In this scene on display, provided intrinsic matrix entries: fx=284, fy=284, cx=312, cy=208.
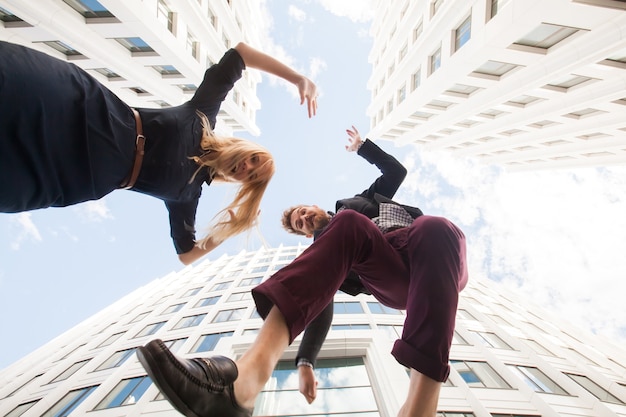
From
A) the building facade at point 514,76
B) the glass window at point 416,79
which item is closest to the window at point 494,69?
the building facade at point 514,76

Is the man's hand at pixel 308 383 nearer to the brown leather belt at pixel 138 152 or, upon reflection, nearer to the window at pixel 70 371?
the brown leather belt at pixel 138 152

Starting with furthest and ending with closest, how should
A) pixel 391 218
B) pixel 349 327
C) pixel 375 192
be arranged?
pixel 349 327 → pixel 375 192 → pixel 391 218

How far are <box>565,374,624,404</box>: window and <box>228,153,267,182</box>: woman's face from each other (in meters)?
16.2

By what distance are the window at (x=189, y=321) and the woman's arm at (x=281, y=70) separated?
15683 millimetres

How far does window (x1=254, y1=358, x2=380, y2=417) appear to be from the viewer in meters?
9.63

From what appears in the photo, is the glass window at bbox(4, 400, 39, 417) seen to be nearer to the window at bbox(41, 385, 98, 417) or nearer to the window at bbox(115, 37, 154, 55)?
the window at bbox(41, 385, 98, 417)

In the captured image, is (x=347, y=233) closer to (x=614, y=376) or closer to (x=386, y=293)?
(x=386, y=293)

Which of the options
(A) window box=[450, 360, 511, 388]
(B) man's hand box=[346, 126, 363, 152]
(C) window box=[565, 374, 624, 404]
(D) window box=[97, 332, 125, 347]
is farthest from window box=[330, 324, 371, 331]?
(D) window box=[97, 332, 125, 347]

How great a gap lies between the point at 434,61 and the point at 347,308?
12970 mm

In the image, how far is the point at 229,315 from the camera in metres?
15.4

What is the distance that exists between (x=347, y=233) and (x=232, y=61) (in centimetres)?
180

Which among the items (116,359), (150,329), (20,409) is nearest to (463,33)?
(116,359)

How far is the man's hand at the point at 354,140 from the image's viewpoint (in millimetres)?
4145

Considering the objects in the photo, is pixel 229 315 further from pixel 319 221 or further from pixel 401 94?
pixel 401 94
